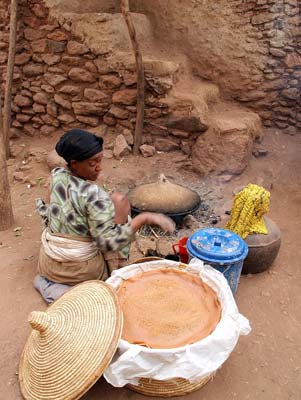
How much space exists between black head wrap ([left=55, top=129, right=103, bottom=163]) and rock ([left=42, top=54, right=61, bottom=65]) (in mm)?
3418

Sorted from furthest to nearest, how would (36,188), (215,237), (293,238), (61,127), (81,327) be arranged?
(61,127)
(36,188)
(293,238)
(215,237)
(81,327)

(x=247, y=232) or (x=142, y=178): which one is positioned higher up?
(x=247, y=232)

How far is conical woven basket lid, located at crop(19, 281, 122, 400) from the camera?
1783 mm

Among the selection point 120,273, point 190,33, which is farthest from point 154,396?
point 190,33

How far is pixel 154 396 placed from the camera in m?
2.04

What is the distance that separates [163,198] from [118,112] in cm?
189

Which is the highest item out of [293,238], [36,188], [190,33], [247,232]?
[190,33]

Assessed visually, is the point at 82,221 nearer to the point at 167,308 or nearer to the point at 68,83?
the point at 167,308

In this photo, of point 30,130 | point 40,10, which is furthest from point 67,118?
point 40,10

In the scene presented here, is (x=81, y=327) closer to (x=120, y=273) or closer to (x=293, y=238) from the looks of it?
(x=120, y=273)

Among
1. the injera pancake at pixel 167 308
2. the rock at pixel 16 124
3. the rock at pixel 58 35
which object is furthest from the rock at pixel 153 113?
the injera pancake at pixel 167 308

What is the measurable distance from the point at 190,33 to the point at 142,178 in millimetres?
2213

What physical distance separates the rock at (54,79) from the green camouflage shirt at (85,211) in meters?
3.29

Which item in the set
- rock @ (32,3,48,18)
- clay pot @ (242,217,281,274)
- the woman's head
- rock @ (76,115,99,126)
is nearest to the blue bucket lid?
clay pot @ (242,217,281,274)
